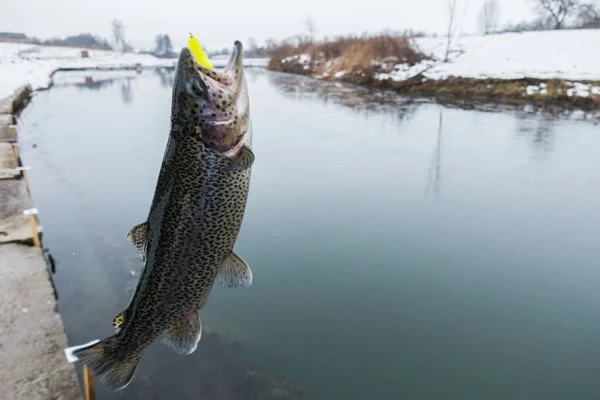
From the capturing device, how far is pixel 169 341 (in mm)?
2320

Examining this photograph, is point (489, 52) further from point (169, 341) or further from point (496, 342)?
point (169, 341)

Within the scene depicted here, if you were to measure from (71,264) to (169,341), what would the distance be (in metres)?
5.35

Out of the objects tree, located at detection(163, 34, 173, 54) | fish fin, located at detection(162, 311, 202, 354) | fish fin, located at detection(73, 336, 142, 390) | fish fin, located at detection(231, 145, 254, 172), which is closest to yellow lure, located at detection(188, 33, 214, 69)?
fish fin, located at detection(231, 145, 254, 172)

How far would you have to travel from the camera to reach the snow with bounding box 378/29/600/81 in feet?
83.6

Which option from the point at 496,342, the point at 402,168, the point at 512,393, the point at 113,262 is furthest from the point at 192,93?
the point at 402,168

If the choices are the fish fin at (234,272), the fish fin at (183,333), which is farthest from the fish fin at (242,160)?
the fish fin at (183,333)

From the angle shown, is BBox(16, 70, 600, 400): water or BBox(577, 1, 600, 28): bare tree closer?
BBox(16, 70, 600, 400): water

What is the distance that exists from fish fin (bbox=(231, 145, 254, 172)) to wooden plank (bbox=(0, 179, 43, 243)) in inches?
213

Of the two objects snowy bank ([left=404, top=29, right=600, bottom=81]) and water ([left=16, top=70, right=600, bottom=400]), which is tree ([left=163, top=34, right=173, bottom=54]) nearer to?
snowy bank ([left=404, top=29, right=600, bottom=81])

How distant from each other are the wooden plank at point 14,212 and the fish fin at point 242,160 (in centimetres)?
542

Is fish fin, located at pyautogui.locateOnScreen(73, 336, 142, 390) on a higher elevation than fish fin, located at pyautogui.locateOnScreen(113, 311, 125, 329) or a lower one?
lower

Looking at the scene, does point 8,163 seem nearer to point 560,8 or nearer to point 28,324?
point 28,324

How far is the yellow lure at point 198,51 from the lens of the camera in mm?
1881

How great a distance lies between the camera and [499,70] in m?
27.4
